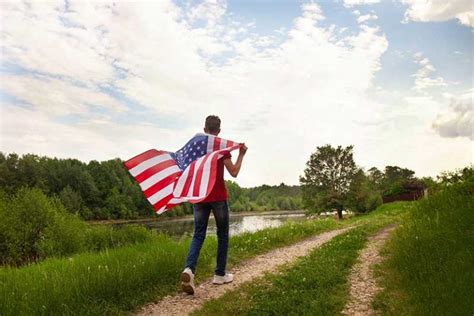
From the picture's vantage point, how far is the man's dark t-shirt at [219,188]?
691cm

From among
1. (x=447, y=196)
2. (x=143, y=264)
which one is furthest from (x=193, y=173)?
(x=447, y=196)

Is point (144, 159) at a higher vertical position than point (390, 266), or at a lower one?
higher

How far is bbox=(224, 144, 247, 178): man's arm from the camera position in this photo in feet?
22.5

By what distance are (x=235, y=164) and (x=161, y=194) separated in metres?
1.78

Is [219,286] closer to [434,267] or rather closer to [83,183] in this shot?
[434,267]

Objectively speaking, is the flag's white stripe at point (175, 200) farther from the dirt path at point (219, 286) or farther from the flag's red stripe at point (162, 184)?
the dirt path at point (219, 286)

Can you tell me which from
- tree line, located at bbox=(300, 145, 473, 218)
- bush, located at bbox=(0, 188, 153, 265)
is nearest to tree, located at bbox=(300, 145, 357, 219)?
tree line, located at bbox=(300, 145, 473, 218)

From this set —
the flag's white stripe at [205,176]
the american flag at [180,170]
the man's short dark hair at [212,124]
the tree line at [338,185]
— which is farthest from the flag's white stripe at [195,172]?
the tree line at [338,185]

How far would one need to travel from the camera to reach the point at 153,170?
7.86 m

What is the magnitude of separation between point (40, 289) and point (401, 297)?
225 inches

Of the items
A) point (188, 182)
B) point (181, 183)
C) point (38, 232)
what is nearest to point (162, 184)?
point (181, 183)

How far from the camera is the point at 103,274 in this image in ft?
21.9

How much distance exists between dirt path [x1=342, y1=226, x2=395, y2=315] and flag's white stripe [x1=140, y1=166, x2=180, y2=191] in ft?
13.3

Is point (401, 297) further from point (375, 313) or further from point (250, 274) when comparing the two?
point (250, 274)
